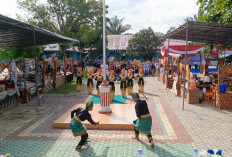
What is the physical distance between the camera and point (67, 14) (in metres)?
26.9

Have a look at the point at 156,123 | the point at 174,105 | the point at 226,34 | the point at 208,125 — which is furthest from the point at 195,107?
the point at 226,34

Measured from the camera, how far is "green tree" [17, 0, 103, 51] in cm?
2653

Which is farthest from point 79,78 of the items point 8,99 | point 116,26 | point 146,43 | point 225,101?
point 116,26

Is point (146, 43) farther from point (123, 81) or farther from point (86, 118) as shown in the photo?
point (86, 118)

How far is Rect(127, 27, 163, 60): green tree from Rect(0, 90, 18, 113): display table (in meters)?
20.2

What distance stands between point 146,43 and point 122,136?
2294cm

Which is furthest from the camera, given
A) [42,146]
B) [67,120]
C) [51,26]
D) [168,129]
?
[51,26]

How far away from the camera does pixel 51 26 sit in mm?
27859

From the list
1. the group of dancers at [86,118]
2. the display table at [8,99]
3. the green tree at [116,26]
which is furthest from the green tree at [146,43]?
the group of dancers at [86,118]

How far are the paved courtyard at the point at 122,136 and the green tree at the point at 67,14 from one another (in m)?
19.0

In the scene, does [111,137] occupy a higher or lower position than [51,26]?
lower

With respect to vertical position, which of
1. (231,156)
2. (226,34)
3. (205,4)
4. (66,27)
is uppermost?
(66,27)

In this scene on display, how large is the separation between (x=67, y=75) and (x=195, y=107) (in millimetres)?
12799

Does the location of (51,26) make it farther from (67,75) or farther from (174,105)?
(174,105)
